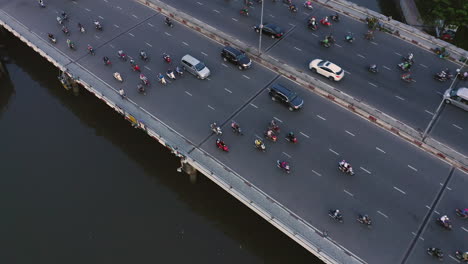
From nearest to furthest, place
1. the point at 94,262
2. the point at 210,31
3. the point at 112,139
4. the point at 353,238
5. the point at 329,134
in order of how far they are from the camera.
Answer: the point at 353,238
the point at 94,262
the point at 329,134
the point at 112,139
the point at 210,31

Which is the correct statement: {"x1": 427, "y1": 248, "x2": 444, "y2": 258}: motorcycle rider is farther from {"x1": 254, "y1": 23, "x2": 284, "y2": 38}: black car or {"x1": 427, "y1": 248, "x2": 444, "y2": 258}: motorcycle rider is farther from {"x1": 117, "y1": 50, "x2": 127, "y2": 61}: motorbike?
{"x1": 117, "y1": 50, "x2": 127, "y2": 61}: motorbike

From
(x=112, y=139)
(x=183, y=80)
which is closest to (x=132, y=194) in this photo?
(x=112, y=139)

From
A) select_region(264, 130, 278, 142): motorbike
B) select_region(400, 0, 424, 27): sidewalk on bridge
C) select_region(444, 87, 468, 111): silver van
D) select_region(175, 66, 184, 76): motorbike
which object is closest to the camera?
select_region(264, 130, 278, 142): motorbike

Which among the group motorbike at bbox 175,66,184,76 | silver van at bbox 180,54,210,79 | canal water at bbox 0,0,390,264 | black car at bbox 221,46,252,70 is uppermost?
black car at bbox 221,46,252,70

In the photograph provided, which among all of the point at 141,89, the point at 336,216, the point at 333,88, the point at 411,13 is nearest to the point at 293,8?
the point at 333,88

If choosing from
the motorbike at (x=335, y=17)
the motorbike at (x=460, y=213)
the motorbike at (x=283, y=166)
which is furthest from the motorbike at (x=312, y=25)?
the motorbike at (x=460, y=213)

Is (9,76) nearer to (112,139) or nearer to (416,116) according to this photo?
(112,139)

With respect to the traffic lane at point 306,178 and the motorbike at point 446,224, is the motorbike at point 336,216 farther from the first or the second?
the motorbike at point 446,224

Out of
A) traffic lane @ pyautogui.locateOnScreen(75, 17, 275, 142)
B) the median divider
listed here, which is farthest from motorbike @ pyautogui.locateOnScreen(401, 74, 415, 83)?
traffic lane @ pyautogui.locateOnScreen(75, 17, 275, 142)
